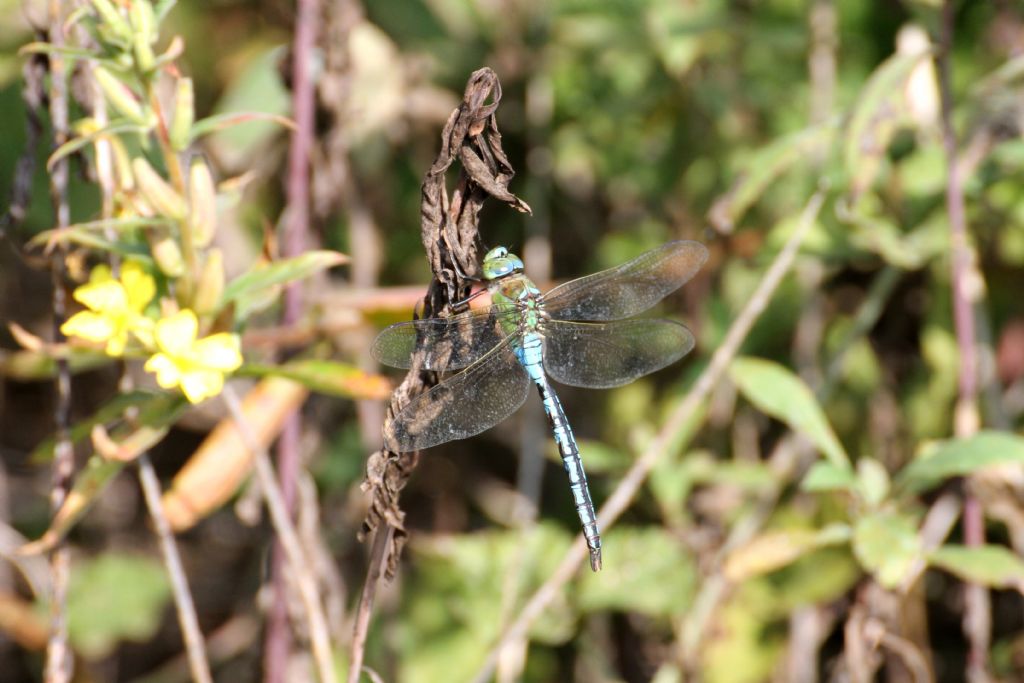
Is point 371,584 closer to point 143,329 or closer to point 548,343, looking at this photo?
point 143,329

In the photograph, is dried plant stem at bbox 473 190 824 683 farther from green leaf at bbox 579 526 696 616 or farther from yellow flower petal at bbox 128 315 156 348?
yellow flower petal at bbox 128 315 156 348

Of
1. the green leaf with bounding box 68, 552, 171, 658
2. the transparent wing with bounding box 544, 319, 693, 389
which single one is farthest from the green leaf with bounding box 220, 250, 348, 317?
the green leaf with bounding box 68, 552, 171, 658

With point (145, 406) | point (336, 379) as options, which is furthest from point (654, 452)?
point (145, 406)

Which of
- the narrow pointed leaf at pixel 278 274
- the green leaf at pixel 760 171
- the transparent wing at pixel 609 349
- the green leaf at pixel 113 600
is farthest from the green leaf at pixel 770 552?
the green leaf at pixel 113 600

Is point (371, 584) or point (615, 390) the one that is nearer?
point (371, 584)

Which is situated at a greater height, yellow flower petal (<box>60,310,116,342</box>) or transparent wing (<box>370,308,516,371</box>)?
yellow flower petal (<box>60,310,116,342</box>)

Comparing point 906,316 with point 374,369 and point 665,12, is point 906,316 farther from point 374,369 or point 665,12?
point 374,369
